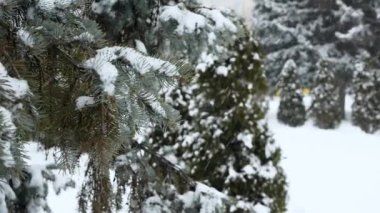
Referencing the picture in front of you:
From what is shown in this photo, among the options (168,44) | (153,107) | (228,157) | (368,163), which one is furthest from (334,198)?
(153,107)

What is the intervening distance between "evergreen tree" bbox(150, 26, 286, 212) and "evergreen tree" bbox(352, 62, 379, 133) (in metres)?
12.9

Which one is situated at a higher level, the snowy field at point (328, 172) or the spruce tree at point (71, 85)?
the snowy field at point (328, 172)

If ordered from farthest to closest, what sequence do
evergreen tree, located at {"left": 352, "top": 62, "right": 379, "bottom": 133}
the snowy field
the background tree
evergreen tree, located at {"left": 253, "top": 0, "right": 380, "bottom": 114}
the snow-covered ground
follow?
evergreen tree, located at {"left": 253, "top": 0, "right": 380, "bottom": 114} < the background tree < evergreen tree, located at {"left": 352, "top": 62, "right": 379, "bottom": 133} < the snow-covered ground < the snowy field

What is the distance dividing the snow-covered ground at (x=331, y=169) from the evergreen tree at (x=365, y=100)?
1.40 feet

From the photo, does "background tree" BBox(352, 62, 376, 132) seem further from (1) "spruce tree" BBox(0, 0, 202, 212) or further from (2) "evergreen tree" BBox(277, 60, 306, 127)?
(1) "spruce tree" BBox(0, 0, 202, 212)

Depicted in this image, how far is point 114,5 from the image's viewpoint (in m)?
3.13

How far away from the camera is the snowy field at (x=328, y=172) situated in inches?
334

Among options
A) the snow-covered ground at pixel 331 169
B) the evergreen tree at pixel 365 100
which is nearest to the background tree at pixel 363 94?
the evergreen tree at pixel 365 100

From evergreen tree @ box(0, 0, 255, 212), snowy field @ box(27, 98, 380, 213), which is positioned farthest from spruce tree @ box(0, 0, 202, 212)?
snowy field @ box(27, 98, 380, 213)

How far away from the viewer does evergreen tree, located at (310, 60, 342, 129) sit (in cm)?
1691

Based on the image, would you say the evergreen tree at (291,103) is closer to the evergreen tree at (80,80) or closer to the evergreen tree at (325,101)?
the evergreen tree at (325,101)

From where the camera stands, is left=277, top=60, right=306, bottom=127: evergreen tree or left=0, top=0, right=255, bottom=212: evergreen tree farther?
left=277, top=60, right=306, bottom=127: evergreen tree

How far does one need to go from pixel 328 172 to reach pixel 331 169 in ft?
0.97

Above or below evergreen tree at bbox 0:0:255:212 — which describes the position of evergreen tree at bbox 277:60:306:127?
above
